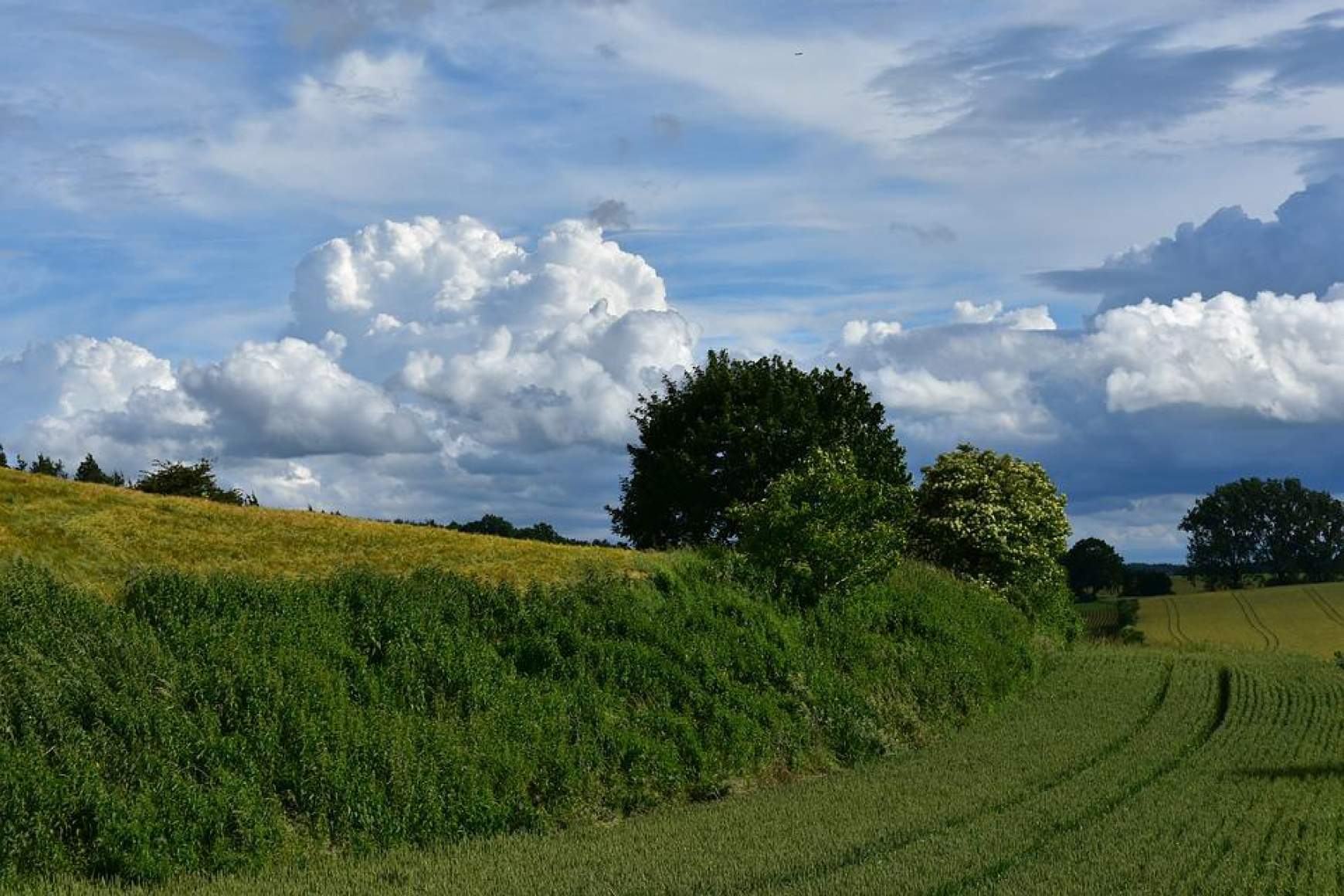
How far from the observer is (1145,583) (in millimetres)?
154750

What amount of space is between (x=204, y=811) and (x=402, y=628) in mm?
7314

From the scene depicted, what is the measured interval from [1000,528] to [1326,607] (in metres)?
69.7

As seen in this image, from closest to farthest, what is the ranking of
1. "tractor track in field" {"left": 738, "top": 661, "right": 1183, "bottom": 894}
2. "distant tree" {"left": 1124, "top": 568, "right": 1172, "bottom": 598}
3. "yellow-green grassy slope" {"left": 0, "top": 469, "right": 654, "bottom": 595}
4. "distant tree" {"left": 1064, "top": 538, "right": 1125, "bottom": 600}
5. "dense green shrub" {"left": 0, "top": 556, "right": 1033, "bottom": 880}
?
"tractor track in field" {"left": 738, "top": 661, "right": 1183, "bottom": 894} < "dense green shrub" {"left": 0, "top": 556, "right": 1033, "bottom": 880} < "yellow-green grassy slope" {"left": 0, "top": 469, "right": 654, "bottom": 595} < "distant tree" {"left": 1064, "top": 538, "right": 1125, "bottom": 600} < "distant tree" {"left": 1124, "top": 568, "right": 1172, "bottom": 598}

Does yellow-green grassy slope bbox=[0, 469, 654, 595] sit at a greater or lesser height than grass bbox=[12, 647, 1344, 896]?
greater

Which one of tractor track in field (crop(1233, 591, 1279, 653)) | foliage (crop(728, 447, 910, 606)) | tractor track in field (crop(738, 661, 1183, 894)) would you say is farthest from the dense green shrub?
tractor track in field (crop(1233, 591, 1279, 653))

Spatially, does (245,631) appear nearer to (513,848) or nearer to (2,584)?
(2,584)

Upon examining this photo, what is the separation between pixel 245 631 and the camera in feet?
82.6

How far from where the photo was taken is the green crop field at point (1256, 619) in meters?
96.8

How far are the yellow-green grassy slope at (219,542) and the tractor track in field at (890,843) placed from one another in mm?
12792

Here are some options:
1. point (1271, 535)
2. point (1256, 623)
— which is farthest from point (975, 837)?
point (1271, 535)

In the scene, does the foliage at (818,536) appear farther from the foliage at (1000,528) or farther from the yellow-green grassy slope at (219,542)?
the foliage at (1000,528)

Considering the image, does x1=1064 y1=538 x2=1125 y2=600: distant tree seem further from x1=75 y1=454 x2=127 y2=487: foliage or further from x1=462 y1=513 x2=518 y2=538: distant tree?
x1=75 y1=454 x2=127 y2=487: foliage

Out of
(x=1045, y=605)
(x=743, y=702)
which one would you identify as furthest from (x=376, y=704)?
(x=1045, y=605)

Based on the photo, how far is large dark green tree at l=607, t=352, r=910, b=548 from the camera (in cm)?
6644
